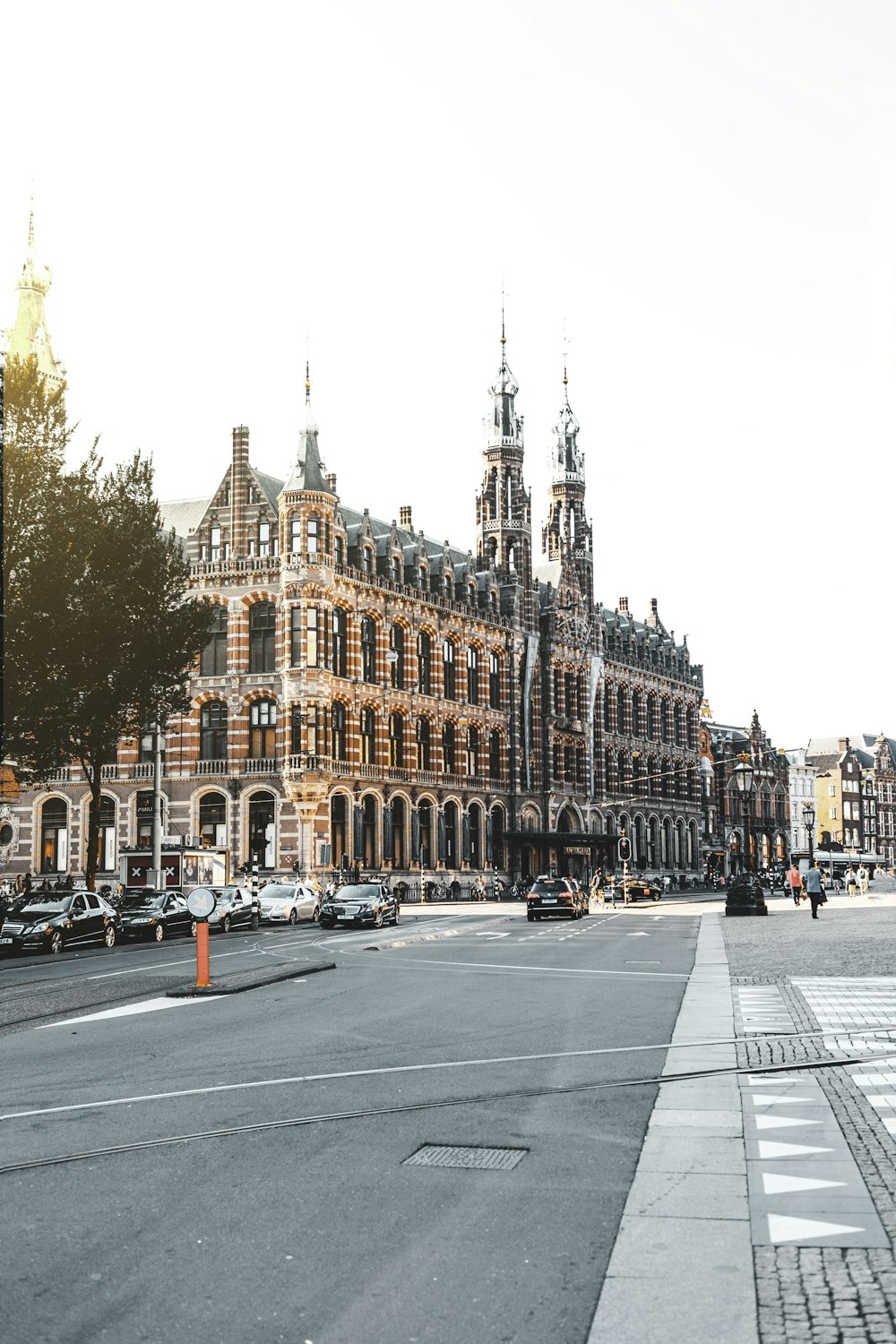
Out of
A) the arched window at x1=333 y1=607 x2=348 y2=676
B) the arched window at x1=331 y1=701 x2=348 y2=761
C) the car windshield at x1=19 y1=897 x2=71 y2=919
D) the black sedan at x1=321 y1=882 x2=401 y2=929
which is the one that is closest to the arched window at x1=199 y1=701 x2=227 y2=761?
the arched window at x1=331 y1=701 x2=348 y2=761

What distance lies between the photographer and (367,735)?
66438 millimetres

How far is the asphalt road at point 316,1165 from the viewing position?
18.3 ft

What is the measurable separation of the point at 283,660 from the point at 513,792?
2262cm

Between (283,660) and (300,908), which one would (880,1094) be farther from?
(283,660)

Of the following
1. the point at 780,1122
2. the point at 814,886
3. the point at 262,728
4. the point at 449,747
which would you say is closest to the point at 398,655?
the point at 449,747

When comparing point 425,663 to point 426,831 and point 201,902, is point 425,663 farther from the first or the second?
point 201,902

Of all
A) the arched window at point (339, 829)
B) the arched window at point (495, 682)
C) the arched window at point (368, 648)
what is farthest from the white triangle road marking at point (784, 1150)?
the arched window at point (495, 682)

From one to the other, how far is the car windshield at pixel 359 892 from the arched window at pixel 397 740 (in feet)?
87.5

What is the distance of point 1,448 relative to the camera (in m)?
30.6

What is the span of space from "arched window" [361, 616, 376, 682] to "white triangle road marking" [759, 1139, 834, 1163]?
58425 millimetres

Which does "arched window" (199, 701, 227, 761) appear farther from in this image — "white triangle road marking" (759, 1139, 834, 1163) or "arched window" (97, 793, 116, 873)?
"white triangle road marking" (759, 1139, 834, 1163)

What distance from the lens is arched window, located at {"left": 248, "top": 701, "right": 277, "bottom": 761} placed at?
2430 inches

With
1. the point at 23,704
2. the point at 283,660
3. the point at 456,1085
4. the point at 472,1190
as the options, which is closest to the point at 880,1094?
the point at 456,1085

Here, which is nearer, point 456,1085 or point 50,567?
point 456,1085
